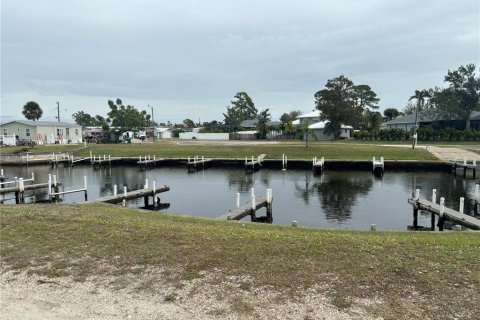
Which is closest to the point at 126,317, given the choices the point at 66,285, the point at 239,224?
the point at 66,285

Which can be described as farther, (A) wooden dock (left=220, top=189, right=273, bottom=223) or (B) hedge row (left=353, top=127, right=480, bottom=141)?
(B) hedge row (left=353, top=127, right=480, bottom=141)

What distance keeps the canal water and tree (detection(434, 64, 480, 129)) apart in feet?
109

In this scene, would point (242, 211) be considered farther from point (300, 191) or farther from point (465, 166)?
point (465, 166)

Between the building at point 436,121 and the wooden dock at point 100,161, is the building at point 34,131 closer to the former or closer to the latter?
the wooden dock at point 100,161

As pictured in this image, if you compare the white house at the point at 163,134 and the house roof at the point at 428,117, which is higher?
the house roof at the point at 428,117

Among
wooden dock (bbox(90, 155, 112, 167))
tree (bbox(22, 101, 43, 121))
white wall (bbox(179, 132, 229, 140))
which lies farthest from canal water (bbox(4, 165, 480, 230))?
tree (bbox(22, 101, 43, 121))

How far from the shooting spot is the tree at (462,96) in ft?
235

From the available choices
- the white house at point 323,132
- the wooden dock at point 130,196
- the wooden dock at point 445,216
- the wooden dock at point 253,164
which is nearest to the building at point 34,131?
the wooden dock at point 253,164

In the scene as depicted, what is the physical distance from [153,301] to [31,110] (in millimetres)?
121251

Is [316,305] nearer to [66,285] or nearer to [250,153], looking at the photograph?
[66,285]

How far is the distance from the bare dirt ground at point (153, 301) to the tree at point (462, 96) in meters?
75.5

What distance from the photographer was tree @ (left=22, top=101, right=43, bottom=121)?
112 metres

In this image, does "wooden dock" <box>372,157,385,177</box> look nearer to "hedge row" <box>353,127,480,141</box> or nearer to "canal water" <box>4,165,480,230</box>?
"canal water" <box>4,165,480,230</box>

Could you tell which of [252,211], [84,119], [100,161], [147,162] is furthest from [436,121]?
[84,119]
